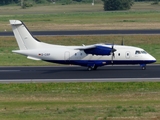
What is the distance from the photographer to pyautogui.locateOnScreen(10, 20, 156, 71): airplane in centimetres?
4269

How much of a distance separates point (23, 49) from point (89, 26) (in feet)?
129

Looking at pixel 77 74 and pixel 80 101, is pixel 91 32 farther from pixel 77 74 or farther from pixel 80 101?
pixel 80 101

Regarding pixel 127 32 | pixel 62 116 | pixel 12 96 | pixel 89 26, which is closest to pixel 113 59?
pixel 12 96

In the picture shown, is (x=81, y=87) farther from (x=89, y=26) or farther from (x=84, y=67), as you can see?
(x=89, y=26)

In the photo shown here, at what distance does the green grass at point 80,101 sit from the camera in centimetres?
2350

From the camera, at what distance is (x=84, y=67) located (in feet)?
152

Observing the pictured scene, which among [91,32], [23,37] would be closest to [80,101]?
[23,37]

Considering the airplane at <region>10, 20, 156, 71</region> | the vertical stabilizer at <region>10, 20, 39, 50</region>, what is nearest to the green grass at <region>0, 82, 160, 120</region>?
the airplane at <region>10, 20, 156, 71</region>

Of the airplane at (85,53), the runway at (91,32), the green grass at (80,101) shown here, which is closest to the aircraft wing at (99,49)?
the airplane at (85,53)

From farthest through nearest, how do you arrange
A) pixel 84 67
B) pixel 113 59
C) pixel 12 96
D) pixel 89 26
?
pixel 89 26, pixel 84 67, pixel 113 59, pixel 12 96

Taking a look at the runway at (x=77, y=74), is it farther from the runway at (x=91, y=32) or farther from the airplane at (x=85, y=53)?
the runway at (x=91, y=32)

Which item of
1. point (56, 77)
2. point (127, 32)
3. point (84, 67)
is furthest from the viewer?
point (127, 32)

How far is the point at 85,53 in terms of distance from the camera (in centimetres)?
4347

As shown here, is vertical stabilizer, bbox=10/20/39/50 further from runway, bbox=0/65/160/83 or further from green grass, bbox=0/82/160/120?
green grass, bbox=0/82/160/120
